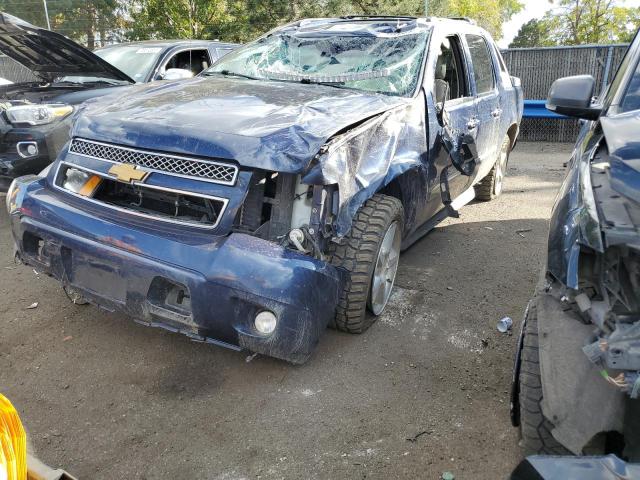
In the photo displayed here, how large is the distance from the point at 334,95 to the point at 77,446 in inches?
93.4

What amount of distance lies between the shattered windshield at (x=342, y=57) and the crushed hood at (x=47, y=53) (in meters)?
1.91

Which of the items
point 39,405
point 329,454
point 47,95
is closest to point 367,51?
point 329,454

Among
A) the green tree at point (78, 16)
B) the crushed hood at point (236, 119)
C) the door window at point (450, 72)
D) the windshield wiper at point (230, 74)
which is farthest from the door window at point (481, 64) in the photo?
the green tree at point (78, 16)

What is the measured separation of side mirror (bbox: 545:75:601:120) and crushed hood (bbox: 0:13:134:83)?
173 inches

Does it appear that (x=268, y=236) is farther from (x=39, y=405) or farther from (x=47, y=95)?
(x=47, y=95)

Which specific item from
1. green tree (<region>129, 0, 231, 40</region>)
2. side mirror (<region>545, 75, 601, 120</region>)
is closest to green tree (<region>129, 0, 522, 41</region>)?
green tree (<region>129, 0, 231, 40</region>)

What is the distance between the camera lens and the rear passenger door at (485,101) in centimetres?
480

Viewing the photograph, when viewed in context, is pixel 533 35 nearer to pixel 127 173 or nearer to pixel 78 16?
pixel 78 16

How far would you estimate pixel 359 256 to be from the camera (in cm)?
300

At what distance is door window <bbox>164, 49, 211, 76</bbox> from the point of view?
6.68 meters

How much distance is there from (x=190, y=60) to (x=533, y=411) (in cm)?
619

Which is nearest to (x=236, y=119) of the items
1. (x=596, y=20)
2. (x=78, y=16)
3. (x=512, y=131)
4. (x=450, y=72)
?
(x=450, y=72)

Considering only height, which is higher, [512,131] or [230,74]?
[230,74]

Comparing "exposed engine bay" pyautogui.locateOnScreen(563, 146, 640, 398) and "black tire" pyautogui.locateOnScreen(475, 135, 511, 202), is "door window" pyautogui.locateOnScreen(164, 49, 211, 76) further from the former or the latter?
"exposed engine bay" pyautogui.locateOnScreen(563, 146, 640, 398)
